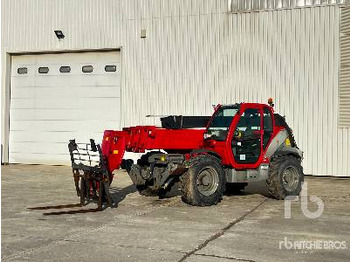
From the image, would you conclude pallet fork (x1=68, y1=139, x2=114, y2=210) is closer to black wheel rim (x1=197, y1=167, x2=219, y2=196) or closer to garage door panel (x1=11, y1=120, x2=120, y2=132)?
black wheel rim (x1=197, y1=167, x2=219, y2=196)

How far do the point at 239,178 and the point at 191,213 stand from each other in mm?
1809

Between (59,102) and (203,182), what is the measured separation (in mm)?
10915

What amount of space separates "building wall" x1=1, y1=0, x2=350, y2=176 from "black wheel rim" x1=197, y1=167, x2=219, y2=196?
693 centimetres

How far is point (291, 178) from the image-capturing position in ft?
32.8

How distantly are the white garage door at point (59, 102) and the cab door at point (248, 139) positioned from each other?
8682mm

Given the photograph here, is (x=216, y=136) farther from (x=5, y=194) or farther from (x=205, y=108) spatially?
(x=205, y=108)

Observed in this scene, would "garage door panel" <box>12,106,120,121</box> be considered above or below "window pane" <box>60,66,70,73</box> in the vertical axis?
below

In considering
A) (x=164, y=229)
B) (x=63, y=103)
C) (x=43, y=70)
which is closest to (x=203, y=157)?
(x=164, y=229)

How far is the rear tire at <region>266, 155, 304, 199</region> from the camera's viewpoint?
31.4ft

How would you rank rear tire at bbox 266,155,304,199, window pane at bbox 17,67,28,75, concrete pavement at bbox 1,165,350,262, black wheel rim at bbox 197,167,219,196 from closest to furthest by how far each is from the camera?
1. concrete pavement at bbox 1,165,350,262
2. black wheel rim at bbox 197,167,219,196
3. rear tire at bbox 266,155,304,199
4. window pane at bbox 17,67,28,75

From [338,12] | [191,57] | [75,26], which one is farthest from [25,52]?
[338,12]

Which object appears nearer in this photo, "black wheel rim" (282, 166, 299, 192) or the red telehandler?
the red telehandler

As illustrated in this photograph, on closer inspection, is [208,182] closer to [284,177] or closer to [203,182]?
[203,182]

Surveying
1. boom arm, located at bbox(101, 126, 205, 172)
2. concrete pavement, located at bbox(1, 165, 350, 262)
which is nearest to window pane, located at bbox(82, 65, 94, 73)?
concrete pavement, located at bbox(1, 165, 350, 262)
